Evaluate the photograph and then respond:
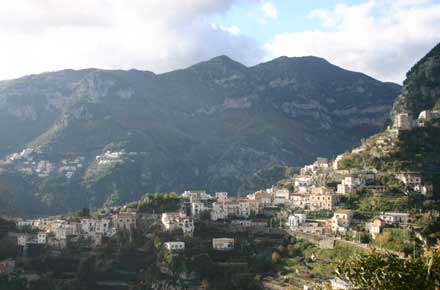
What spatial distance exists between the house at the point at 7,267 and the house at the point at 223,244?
21029mm

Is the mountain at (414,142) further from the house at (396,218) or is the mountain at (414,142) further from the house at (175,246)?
the house at (175,246)

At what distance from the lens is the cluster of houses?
2702 inches

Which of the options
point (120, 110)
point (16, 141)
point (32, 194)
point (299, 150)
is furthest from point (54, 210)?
point (299, 150)

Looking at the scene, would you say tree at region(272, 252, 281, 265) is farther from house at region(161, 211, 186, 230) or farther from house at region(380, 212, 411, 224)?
house at region(161, 211, 186, 230)

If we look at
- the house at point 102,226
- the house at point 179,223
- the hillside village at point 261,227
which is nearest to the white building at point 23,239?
the hillside village at point 261,227

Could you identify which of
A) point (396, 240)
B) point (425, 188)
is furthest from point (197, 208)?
point (396, 240)

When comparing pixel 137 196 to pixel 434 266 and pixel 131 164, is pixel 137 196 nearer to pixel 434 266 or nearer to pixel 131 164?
pixel 131 164

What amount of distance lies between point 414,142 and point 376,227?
20.8 metres

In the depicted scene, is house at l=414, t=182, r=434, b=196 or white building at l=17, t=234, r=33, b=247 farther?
white building at l=17, t=234, r=33, b=247

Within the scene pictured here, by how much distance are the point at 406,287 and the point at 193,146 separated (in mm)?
152385

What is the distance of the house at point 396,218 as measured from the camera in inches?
2216

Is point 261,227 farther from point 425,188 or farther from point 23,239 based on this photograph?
point 23,239

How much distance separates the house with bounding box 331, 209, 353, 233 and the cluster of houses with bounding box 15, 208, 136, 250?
2352cm

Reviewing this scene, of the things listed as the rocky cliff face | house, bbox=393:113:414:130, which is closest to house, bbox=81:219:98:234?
house, bbox=393:113:414:130
